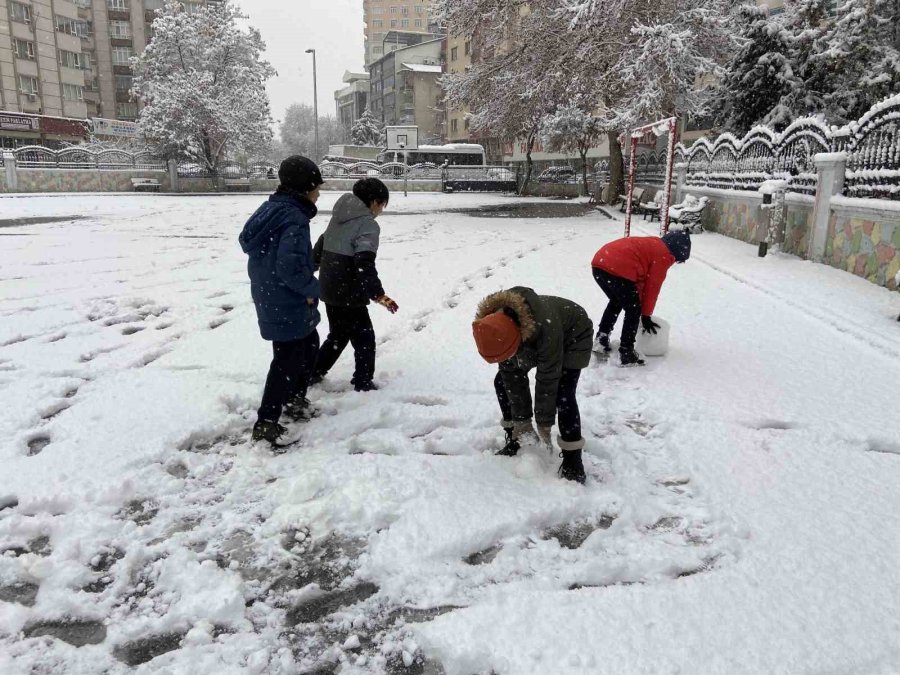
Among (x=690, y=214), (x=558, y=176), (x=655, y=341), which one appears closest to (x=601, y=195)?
(x=558, y=176)

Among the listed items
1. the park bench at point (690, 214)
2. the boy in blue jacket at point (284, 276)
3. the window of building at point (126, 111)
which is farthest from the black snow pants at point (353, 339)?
the window of building at point (126, 111)

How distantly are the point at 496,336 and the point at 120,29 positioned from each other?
216 ft

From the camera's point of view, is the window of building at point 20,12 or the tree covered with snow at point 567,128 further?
the window of building at point 20,12

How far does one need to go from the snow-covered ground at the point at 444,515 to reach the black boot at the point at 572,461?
2.6 inches

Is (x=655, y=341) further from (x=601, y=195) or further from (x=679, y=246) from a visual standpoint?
(x=601, y=195)

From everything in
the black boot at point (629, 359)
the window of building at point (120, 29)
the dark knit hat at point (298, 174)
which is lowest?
the black boot at point (629, 359)

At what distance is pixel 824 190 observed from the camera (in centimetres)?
818

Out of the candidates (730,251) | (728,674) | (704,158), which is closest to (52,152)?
(704,158)

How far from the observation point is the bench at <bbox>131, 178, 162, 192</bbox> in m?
30.2

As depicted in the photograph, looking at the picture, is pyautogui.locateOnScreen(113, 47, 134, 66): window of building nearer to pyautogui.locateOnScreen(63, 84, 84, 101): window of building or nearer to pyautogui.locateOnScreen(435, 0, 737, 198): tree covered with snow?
pyautogui.locateOnScreen(63, 84, 84, 101): window of building

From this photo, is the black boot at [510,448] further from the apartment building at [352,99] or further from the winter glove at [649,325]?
the apartment building at [352,99]

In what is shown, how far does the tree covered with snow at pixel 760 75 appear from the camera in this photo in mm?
19250

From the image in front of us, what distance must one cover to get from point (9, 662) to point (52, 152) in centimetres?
3214

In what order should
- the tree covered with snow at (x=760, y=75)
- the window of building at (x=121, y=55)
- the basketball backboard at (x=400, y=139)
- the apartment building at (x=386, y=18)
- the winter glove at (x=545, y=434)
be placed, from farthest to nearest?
1. the apartment building at (x=386, y=18)
2. the window of building at (x=121, y=55)
3. the basketball backboard at (x=400, y=139)
4. the tree covered with snow at (x=760, y=75)
5. the winter glove at (x=545, y=434)
